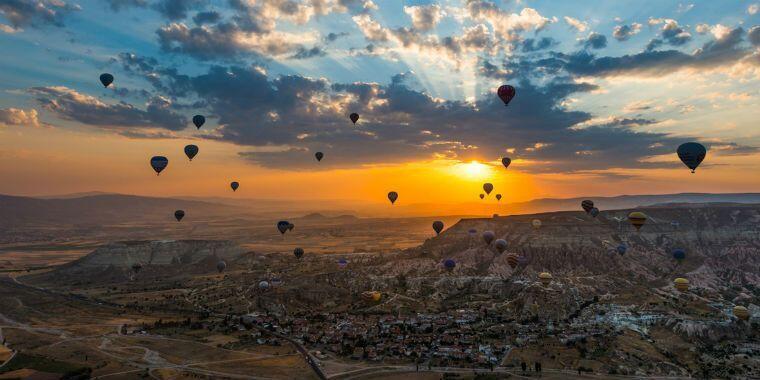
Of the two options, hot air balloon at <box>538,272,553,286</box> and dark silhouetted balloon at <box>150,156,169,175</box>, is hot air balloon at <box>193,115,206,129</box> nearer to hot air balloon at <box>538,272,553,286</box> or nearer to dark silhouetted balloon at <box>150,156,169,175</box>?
dark silhouetted balloon at <box>150,156,169,175</box>

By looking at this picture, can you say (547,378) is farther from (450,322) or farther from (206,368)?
(206,368)

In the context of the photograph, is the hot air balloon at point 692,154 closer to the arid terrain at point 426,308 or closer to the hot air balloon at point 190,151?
the arid terrain at point 426,308

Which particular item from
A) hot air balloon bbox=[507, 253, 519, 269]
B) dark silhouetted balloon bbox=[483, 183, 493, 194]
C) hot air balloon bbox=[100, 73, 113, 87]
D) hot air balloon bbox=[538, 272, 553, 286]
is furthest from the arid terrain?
hot air balloon bbox=[100, 73, 113, 87]

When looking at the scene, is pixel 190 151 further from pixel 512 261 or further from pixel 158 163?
pixel 512 261

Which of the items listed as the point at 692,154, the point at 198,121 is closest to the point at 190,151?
the point at 198,121

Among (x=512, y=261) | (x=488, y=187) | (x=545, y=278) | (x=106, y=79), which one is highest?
(x=106, y=79)

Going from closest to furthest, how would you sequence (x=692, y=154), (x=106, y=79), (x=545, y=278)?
(x=692, y=154) < (x=106, y=79) < (x=545, y=278)

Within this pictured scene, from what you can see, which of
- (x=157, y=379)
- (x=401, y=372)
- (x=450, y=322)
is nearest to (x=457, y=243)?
(x=450, y=322)

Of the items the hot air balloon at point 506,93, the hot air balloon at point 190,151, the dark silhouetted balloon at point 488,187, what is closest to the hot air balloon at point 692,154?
the hot air balloon at point 506,93
